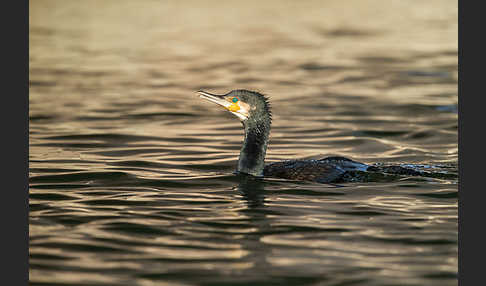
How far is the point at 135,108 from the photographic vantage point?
17.8 m

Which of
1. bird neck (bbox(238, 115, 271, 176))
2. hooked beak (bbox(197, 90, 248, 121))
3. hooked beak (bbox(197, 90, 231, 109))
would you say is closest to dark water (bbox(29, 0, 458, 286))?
bird neck (bbox(238, 115, 271, 176))

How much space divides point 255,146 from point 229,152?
242cm

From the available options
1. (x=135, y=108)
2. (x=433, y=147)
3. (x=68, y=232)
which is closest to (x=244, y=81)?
(x=135, y=108)

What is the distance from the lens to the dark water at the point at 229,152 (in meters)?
7.78

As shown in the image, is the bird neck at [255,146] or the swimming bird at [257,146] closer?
the swimming bird at [257,146]

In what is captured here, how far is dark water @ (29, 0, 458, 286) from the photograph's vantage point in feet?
25.5

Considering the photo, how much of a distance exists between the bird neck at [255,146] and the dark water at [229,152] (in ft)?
0.97

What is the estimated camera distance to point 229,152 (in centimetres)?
1362

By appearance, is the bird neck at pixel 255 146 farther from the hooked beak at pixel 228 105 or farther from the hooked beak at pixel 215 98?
the hooked beak at pixel 215 98

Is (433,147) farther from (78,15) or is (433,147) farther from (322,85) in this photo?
(78,15)

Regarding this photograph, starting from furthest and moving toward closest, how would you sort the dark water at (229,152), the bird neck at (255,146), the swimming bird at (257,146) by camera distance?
the bird neck at (255,146)
the swimming bird at (257,146)
the dark water at (229,152)

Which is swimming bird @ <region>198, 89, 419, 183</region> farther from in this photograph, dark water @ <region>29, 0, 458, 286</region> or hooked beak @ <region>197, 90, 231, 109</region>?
dark water @ <region>29, 0, 458, 286</region>

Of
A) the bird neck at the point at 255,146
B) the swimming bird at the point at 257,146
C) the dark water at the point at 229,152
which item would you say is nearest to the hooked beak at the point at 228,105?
the swimming bird at the point at 257,146

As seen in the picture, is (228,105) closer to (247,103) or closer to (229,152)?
(247,103)
